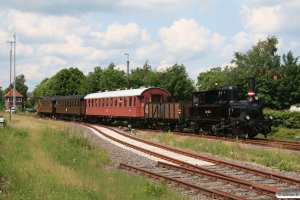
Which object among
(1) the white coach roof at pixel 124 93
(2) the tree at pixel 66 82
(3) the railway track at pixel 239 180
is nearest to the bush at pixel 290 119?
(1) the white coach roof at pixel 124 93

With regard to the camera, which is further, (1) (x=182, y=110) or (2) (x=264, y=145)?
(1) (x=182, y=110)

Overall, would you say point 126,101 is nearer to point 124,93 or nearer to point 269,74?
point 124,93

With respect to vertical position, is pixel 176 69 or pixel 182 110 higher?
pixel 176 69

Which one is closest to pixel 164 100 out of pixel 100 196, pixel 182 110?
pixel 182 110

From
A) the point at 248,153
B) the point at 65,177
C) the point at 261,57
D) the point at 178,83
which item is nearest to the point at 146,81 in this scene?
the point at 178,83

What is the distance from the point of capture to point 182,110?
32.1m

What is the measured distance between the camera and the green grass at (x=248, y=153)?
16.1 metres

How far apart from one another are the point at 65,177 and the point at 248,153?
9629 millimetres

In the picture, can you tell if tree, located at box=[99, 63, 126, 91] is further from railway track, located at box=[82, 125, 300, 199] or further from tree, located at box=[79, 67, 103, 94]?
railway track, located at box=[82, 125, 300, 199]

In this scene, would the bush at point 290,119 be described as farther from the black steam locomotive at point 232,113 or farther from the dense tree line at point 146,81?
the dense tree line at point 146,81

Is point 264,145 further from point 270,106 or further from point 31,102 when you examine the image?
point 31,102

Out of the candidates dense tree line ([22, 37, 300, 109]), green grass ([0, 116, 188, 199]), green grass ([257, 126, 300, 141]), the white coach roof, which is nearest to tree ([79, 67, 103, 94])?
dense tree line ([22, 37, 300, 109])

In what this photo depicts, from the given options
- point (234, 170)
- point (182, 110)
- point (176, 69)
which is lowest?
point (234, 170)

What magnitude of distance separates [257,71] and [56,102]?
28829mm
